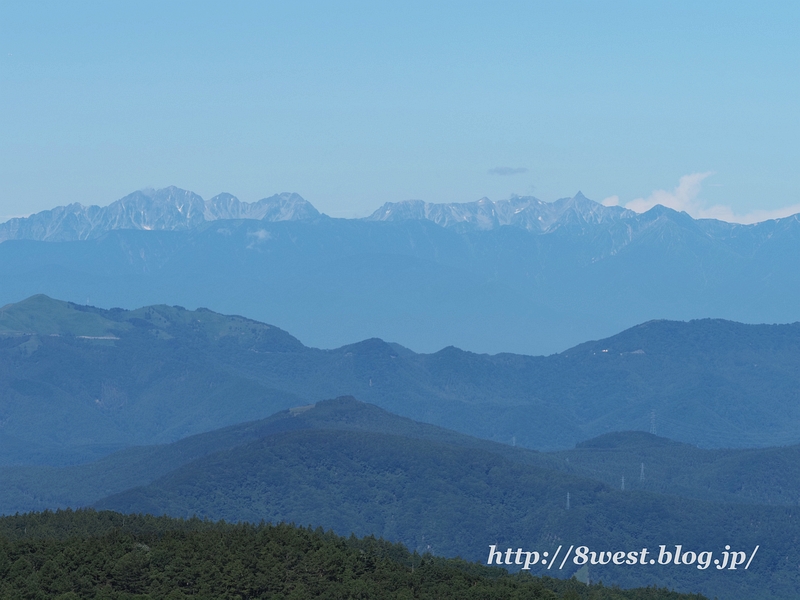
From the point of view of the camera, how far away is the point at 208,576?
108 meters

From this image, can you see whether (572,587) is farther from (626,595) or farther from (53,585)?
(53,585)

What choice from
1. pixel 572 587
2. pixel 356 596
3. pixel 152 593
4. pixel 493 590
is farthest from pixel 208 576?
pixel 572 587

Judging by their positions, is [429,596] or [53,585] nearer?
[53,585]

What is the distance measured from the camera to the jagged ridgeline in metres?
106

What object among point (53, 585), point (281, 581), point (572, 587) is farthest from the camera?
point (572, 587)

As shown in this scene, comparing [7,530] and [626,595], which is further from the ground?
[7,530]

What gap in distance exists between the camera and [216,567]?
109m

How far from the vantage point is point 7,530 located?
126125 mm

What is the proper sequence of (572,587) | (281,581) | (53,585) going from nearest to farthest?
(53,585), (281,581), (572,587)

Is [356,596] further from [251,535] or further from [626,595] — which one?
[626,595]

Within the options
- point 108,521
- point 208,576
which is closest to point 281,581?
point 208,576

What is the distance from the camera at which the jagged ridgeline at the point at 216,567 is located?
347 ft

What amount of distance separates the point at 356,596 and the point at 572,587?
32.1 metres

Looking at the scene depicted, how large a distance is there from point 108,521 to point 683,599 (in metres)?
59.7
